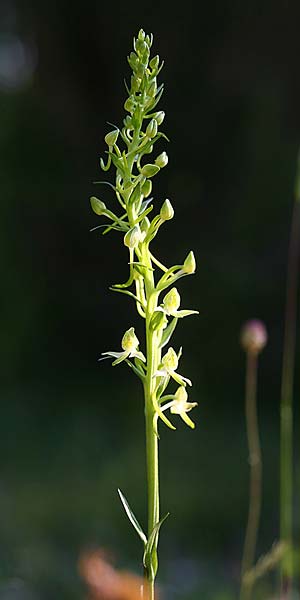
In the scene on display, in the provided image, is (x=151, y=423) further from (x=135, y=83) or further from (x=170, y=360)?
(x=135, y=83)
